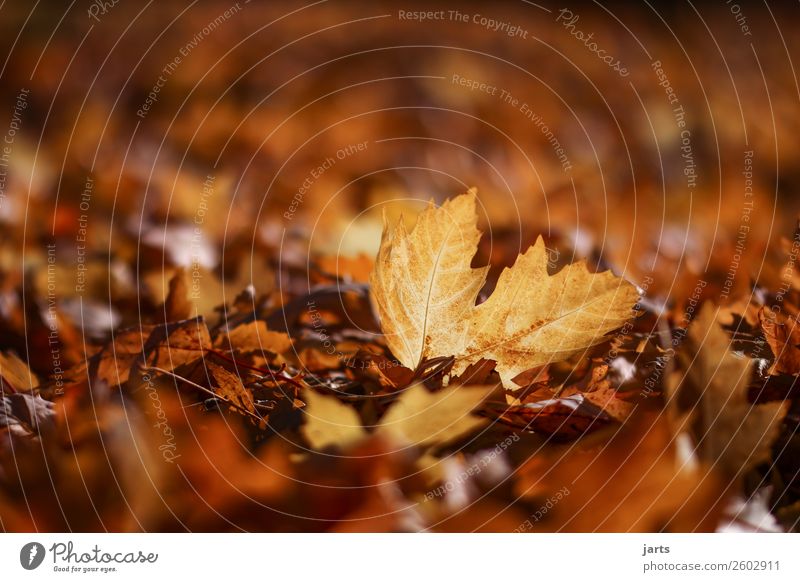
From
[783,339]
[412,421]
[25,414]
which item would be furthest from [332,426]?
[783,339]

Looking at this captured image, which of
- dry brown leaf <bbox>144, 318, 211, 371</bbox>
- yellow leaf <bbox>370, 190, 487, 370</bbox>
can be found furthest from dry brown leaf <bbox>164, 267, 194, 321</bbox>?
yellow leaf <bbox>370, 190, 487, 370</bbox>

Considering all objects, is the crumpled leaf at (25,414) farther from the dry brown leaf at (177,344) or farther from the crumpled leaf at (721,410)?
the crumpled leaf at (721,410)

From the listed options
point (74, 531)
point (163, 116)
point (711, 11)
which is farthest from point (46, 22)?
point (711, 11)

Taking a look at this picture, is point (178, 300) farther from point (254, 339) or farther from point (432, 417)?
point (432, 417)
